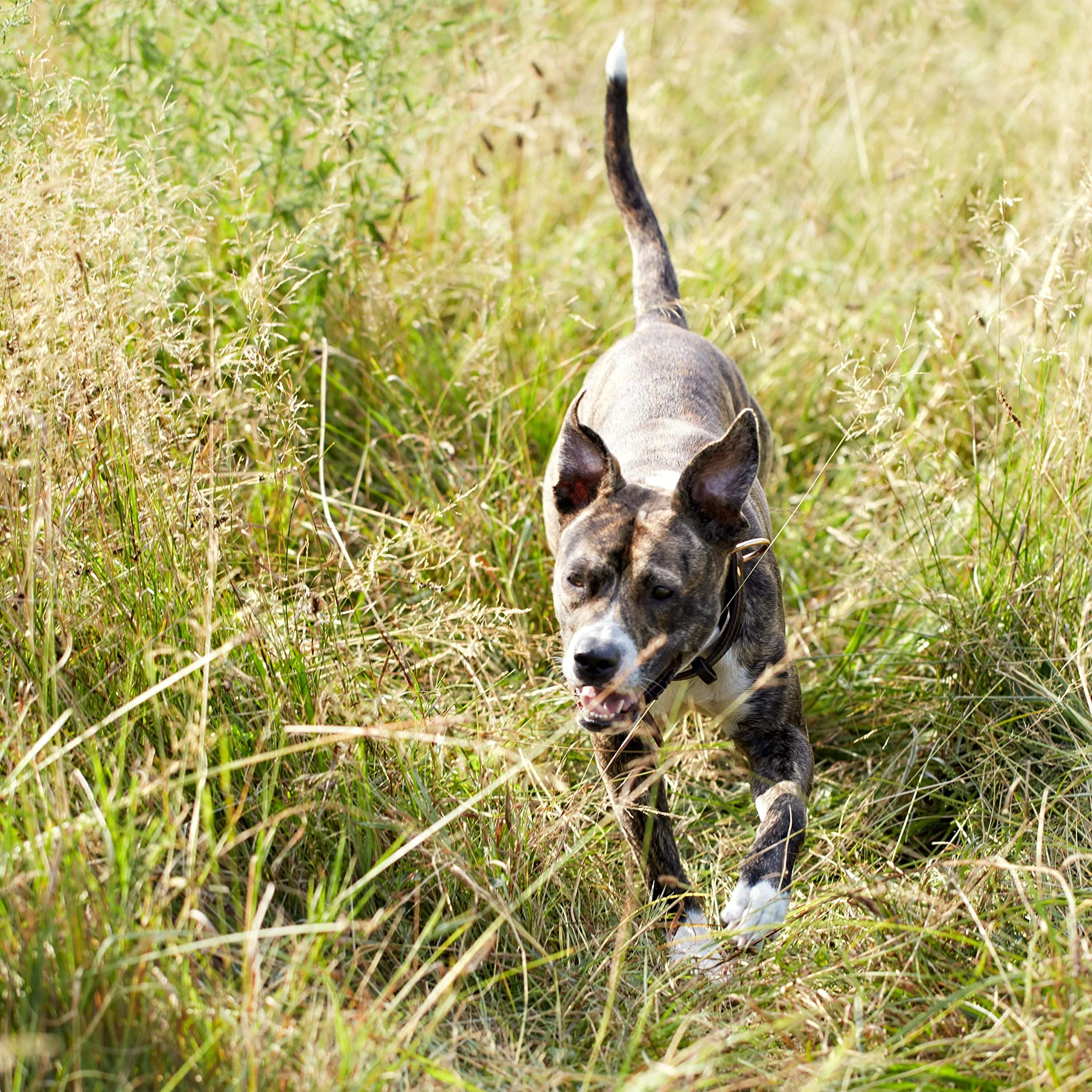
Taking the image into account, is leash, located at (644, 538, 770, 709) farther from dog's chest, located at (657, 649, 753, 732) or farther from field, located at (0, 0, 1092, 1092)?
field, located at (0, 0, 1092, 1092)

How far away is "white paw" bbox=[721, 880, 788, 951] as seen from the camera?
319 centimetres

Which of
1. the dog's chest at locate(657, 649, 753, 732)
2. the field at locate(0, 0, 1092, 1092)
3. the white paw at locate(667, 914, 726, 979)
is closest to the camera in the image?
the field at locate(0, 0, 1092, 1092)

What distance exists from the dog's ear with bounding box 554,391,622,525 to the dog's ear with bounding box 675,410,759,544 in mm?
214

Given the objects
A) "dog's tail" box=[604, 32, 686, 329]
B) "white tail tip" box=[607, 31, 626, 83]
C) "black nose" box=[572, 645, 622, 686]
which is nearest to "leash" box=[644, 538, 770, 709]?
"black nose" box=[572, 645, 622, 686]

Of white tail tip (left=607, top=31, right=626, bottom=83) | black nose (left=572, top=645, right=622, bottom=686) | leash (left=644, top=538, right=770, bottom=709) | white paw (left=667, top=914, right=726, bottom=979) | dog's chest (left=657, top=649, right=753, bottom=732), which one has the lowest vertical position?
white paw (left=667, top=914, right=726, bottom=979)

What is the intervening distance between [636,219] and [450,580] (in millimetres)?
1741

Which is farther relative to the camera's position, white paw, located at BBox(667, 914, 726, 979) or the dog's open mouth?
the dog's open mouth

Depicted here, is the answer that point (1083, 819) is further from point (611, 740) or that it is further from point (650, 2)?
point (650, 2)

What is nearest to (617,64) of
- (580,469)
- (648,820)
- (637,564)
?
(580,469)

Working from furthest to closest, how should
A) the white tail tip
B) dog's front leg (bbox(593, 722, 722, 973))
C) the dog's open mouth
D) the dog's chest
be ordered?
the white tail tip
the dog's chest
dog's front leg (bbox(593, 722, 722, 973))
the dog's open mouth

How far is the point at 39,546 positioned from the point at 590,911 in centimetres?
171

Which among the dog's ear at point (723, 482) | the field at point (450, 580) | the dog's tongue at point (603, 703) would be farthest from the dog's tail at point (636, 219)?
the dog's tongue at point (603, 703)

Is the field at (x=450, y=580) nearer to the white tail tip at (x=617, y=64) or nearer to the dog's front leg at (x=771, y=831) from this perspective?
the dog's front leg at (x=771, y=831)

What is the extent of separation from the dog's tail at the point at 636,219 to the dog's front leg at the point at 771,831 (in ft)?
6.19
